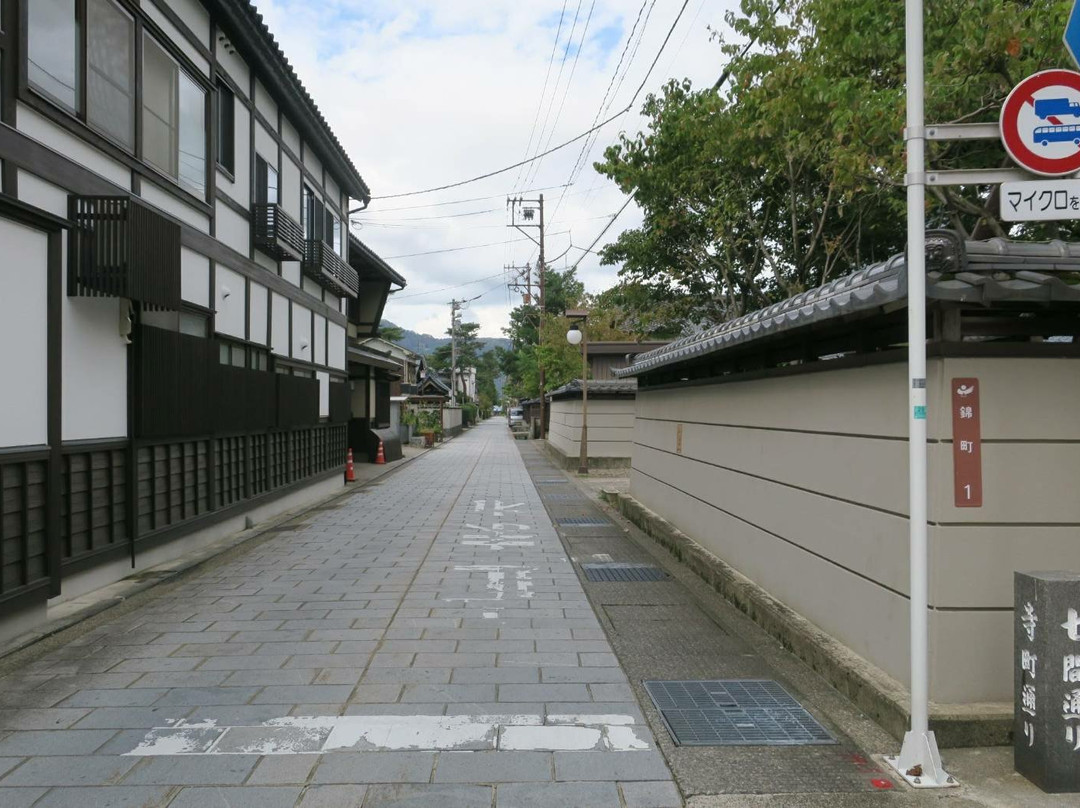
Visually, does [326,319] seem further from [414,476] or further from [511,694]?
[511,694]

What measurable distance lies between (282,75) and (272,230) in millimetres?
2641

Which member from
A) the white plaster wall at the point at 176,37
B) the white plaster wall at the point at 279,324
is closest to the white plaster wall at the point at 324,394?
the white plaster wall at the point at 279,324

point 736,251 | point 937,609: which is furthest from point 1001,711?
point 736,251

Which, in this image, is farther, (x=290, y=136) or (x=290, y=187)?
(x=290, y=136)

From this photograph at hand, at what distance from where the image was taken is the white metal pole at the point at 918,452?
3701 mm

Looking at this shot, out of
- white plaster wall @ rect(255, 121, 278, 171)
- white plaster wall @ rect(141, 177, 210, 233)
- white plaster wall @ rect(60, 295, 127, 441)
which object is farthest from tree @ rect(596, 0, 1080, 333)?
white plaster wall @ rect(60, 295, 127, 441)

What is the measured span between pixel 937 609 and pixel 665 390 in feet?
22.9

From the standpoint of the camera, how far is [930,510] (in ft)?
13.6

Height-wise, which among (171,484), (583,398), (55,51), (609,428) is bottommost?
(171,484)

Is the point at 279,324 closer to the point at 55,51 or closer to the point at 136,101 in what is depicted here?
the point at 136,101

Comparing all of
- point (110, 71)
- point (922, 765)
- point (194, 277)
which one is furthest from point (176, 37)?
point (922, 765)

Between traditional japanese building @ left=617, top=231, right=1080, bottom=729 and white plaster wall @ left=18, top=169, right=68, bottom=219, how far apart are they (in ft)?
19.8

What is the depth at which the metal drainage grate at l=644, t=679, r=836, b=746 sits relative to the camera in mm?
4219

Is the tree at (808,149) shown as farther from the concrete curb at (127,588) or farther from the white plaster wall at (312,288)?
the concrete curb at (127,588)
